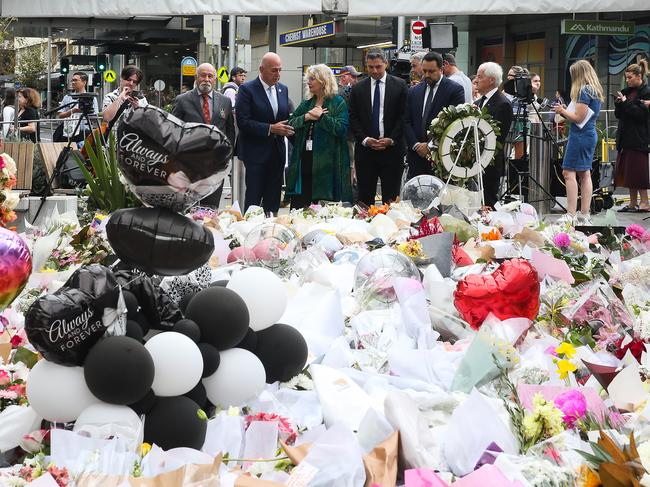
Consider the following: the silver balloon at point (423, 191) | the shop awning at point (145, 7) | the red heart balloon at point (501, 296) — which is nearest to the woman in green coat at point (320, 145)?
the silver balloon at point (423, 191)

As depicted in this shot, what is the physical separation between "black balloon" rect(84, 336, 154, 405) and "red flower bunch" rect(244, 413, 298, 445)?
0.96ft

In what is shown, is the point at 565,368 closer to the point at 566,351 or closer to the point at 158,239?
the point at 566,351

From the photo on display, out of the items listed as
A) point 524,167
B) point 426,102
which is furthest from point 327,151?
point 524,167

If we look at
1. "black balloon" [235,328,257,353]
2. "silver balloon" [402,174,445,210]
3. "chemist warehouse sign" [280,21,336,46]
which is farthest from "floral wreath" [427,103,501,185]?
"chemist warehouse sign" [280,21,336,46]

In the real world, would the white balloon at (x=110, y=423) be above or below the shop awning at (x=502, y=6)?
below

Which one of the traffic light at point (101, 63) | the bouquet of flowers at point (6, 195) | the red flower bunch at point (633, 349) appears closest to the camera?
the red flower bunch at point (633, 349)

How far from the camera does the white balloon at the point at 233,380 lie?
232 centimetres

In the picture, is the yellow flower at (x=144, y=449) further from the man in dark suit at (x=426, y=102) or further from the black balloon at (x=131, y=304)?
the man in dark suit at (x=426, y=102)

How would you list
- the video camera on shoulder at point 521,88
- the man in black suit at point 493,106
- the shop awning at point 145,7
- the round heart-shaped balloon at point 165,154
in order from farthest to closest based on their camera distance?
the video camera on shoulder at point 521,88, the man in black suit at point 493,106, the shop awning at point 145,7, the round heart-shaped balloon at point 165,154

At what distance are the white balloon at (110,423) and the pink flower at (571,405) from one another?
37.8 inches

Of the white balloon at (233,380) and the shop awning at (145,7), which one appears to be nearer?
the white balloon at (233,380)

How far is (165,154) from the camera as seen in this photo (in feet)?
7.04

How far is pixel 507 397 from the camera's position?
243 centimetres

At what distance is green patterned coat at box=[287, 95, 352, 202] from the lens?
24.9 feet
